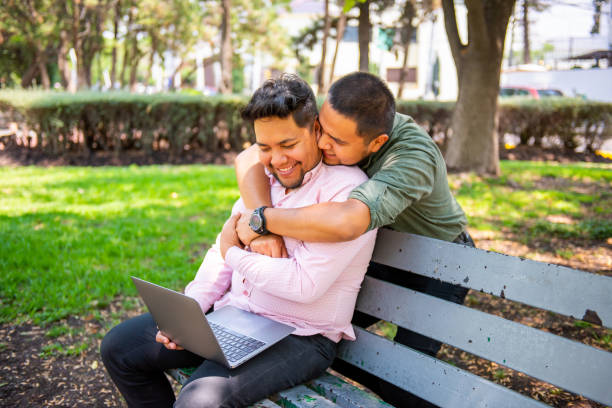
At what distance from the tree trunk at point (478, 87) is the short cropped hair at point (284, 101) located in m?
5.92

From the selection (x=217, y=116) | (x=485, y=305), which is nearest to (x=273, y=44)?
(x=217, y=116)

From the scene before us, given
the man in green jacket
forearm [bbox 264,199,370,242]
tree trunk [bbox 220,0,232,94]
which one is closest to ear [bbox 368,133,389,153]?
the man in green jacket

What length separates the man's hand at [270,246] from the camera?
2.18 meters

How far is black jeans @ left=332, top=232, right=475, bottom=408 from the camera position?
2.33 m

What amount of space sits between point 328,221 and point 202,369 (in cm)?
75

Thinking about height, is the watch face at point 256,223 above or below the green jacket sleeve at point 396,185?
below

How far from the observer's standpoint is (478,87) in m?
7.99

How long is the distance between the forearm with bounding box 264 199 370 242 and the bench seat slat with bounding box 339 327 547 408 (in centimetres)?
61

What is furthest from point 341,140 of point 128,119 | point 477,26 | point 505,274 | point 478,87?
point 128,119

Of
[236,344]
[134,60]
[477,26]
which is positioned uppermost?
[134,60]

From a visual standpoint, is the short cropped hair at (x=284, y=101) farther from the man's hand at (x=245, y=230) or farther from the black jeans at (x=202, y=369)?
the black jeans at (x=202, y=369)

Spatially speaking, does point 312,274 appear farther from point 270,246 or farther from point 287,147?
point 287,147

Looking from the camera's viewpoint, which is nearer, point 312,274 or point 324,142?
point 312,274

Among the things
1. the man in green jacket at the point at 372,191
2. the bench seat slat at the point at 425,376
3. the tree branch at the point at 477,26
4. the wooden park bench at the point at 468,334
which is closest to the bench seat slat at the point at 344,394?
the wooden park bench at the point at 468,334
